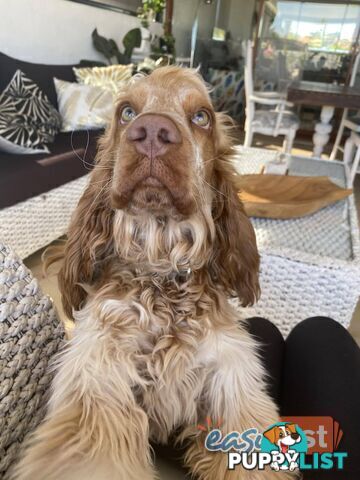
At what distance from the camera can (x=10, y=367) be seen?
2.12 feet

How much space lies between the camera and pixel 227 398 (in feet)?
2.41

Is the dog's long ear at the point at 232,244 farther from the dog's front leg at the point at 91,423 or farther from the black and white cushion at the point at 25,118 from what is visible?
the black and white cushion at the point at 25,118

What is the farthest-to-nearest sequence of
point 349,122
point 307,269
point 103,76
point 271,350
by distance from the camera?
1. point 349,122
2. point 103,76
3. point 307,269
4. point 271,350

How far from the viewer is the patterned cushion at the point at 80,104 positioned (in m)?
2.83

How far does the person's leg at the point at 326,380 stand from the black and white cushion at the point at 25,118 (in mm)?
1806

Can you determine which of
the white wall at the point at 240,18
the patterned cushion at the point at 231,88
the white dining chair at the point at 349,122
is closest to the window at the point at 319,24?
the white dining chair at the point at 349,122

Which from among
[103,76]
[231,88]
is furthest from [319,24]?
[103,76]

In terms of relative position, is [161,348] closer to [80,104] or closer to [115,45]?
[80,104]

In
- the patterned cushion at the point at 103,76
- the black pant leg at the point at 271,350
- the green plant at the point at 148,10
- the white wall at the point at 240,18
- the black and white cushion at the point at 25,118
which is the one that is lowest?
the black pant leg at the point at 271,350

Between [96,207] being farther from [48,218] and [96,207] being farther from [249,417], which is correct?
[48,218]

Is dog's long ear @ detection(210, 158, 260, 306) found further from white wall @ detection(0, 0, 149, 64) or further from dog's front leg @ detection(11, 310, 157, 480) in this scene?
white wall @ detection(0, 0, 149, 64)

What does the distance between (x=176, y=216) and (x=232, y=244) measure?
169 mm

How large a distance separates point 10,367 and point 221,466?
0.39 metres

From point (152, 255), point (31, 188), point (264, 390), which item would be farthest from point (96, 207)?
point (31, 188)
